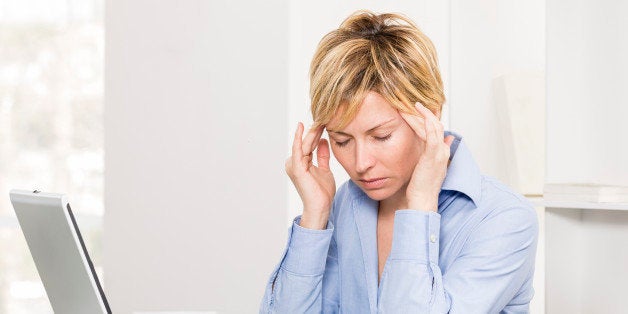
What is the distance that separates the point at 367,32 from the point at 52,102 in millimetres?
2823

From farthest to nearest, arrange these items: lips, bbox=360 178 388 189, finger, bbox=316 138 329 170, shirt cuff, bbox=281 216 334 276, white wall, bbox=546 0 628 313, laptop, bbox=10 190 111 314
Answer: white wall, bbox=546 0 628 313 → finger, bbox=316 138 329 170 → shirt cuff, bbox=281 216 334 276 → lips, bbox=360 178 388 189 → laptop, bbox=10 190 111 314

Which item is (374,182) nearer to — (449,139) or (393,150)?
(393,150)

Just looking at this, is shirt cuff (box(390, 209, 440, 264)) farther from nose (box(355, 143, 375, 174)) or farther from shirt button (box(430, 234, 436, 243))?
nose (box(355, 143, 375, 174))

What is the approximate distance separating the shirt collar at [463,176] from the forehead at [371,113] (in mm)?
191

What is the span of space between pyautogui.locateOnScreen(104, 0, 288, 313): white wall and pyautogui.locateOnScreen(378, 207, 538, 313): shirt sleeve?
1.77 meters

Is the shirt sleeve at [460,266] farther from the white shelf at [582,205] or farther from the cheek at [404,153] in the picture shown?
the white shelf at [582,205]

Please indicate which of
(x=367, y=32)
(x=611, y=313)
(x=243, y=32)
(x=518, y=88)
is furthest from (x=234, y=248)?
(x=367, y=32)

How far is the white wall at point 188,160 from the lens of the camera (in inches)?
133

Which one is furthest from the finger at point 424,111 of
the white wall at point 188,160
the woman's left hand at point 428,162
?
the white wall at point 188,160

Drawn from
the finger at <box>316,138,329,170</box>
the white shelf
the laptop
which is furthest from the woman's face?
the white shelf

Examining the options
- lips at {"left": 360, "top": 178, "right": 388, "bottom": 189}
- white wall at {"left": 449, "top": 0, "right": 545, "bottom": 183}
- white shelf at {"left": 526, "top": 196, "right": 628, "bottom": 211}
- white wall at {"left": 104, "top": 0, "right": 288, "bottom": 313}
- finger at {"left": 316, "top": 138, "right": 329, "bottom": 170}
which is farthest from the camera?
white wall at {"left": 104, "top": 0, "right": 288, "bottom": 313}

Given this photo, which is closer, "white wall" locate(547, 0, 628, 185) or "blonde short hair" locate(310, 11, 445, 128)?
"blonde short hair" locate(310, 11, 445, 128)

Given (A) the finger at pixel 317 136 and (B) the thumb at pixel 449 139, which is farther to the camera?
(A) the finger at pixel 317 136

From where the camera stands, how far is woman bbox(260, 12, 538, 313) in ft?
5.25
